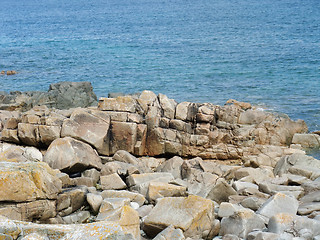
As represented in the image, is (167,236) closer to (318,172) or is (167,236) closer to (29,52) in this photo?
(318,172)

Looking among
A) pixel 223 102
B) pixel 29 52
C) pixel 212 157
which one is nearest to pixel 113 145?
pixel 212 157

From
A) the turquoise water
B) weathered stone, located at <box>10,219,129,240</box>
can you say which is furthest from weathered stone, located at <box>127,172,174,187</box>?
the turquoise water

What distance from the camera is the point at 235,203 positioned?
547 inches

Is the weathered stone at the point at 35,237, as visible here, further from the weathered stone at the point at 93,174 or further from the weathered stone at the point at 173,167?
the weathered stone at the point at 173,167

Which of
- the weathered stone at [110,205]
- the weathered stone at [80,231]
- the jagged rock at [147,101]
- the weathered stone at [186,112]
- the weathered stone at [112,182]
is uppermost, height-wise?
the weathered stone at [80,231]

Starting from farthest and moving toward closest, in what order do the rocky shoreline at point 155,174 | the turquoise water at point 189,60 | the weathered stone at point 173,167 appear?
the turquoise water at point 189,60, the weathered stone at point 173,167, the rocky shoreline at point 155,174

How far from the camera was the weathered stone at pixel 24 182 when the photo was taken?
11.3 meters

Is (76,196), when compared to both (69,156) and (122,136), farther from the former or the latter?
(122,136)

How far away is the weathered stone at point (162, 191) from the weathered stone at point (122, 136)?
5875mm

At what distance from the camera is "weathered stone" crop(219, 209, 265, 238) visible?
37.8 feet

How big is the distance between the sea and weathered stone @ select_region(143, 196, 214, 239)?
16.7 m

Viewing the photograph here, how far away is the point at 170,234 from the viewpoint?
11.1 meters

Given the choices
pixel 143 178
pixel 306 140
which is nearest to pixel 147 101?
pixel 143 178

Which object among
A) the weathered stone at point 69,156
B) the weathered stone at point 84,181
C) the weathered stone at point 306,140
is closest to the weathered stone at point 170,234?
the weathered stone at point 84,181
